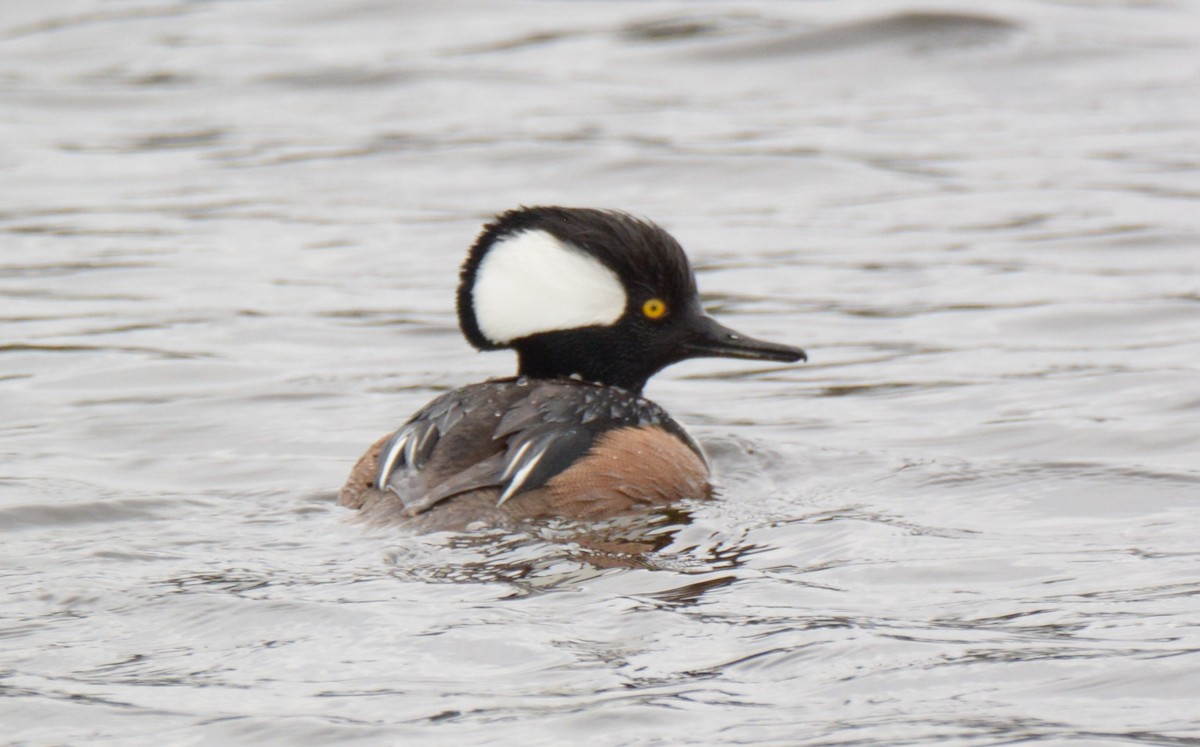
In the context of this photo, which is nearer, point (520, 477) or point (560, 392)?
point (520, 477)

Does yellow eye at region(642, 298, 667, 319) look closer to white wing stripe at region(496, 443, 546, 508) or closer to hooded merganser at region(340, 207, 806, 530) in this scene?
hooded merganser at region(340, 207, 806, 530)

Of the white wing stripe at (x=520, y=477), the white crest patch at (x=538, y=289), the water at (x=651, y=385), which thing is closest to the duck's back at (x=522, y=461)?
the white wing stripe at (x=520, y=477)

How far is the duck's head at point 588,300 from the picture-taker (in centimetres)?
660

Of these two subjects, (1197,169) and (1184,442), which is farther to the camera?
(1197,169)

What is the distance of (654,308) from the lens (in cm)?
688

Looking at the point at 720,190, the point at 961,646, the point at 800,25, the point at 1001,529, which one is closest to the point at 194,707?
the point at 961,646

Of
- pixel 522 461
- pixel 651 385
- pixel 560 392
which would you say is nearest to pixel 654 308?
pixel 560 392

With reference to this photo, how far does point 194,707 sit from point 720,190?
8.24 metres

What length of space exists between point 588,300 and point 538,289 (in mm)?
209

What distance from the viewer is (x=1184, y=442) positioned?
7.42 meters

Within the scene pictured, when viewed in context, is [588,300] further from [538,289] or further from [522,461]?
[522,461]

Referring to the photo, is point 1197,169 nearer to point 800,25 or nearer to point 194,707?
point 800,25

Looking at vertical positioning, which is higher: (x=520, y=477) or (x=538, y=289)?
(x=538, y=289)

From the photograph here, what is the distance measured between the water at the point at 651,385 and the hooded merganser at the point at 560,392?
156 mm
